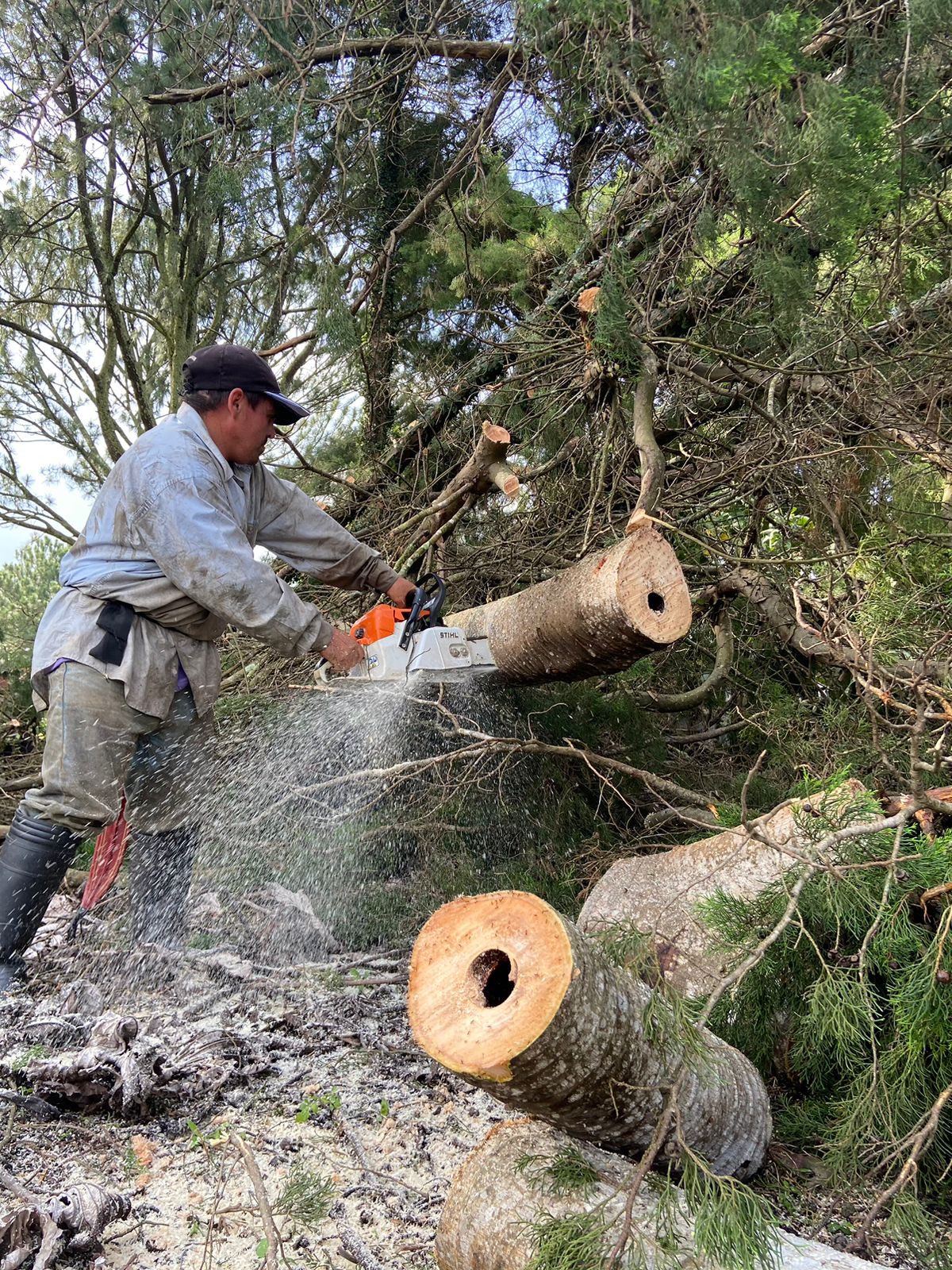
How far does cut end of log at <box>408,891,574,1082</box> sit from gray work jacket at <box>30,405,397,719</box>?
1526 millimetres

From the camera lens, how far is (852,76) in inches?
104

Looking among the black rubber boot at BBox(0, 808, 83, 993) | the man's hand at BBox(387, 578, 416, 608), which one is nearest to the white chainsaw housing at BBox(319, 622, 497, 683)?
the man's hand at BBox(387, 578, 416, 608)

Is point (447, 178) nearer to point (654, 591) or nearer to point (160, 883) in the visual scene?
point (654, 591)

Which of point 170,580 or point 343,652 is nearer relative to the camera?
point 170,580

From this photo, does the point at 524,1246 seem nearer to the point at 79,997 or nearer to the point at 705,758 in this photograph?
the point at 79,997

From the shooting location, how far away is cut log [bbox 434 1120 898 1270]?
57.4 inches

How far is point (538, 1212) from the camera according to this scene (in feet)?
4.97

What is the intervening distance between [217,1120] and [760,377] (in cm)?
333

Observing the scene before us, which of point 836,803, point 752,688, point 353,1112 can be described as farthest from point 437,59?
point 353,1112

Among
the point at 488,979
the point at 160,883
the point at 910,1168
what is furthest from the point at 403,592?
the point at 910,1168

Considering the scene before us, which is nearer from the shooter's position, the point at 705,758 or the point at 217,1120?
the point at 217,1120

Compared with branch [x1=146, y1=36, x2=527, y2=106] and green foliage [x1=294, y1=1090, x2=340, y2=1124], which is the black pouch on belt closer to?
green foliage [x1=294, y1=1090, x2=340, y2=1124]

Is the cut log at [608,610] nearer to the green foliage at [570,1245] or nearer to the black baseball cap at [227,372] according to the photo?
the black baseball cap at [227,372]

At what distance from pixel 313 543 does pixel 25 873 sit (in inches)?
60.6
